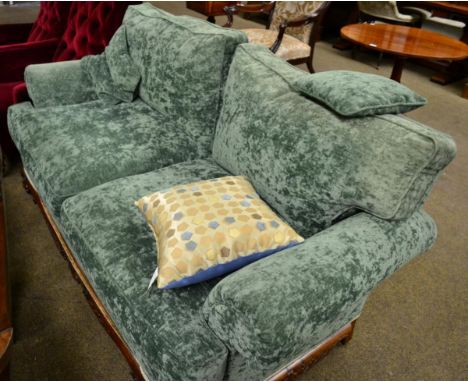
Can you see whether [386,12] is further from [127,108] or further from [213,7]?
[127,108]

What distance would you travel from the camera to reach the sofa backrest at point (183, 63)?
1472 millimetres

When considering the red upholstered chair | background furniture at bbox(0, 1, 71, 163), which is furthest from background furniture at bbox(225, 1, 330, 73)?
background furniture at bbox(0, 1, 71, 163)

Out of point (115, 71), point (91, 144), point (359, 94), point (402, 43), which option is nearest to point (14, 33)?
point (115, 71)

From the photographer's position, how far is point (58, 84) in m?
1.83

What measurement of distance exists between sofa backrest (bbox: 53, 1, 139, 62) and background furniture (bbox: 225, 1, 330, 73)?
4.13 feet

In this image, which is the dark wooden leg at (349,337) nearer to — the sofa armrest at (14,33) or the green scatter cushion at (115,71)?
the green scatter cushion at (115,71)

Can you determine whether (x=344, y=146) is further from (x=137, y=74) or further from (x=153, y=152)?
(x=137, y=74)

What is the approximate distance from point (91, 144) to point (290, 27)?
6.89 feet

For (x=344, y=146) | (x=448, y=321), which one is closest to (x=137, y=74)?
(x=344, y=146)

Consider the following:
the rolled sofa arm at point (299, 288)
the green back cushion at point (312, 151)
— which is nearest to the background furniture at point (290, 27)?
the green back cushion at point (312, 151)

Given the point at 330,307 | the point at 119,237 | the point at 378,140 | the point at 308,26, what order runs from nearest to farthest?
the point at 330,307
the point at 378,140
the point at 119,237
the point at 308,26

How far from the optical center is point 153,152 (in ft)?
5.10

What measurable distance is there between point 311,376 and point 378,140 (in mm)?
806

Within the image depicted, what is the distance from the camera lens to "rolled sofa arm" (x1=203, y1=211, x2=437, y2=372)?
30.5 inches
